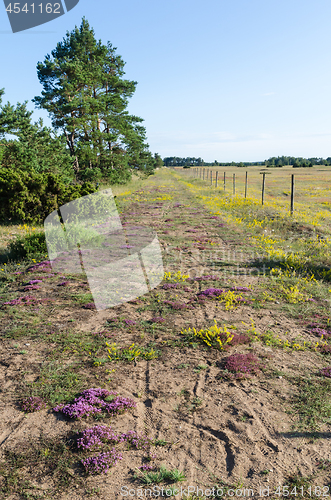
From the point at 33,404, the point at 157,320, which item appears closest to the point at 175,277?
the point at 157,320

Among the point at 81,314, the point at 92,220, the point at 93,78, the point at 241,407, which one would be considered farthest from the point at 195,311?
the point at 93,78

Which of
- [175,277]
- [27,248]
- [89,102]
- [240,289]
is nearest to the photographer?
[240,289]

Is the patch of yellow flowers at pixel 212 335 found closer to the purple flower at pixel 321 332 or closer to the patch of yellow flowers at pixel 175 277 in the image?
the purple flower at pixel 321 332

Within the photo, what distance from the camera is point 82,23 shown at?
1188 inches

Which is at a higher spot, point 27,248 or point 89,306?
point 27,248

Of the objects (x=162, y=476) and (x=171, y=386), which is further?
(x=171, y=386)

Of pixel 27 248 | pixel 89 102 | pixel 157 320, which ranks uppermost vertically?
pixel 89 102

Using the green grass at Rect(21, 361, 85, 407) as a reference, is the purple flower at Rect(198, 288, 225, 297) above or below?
above

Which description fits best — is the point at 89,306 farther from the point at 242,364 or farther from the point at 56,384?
the point at 242,364

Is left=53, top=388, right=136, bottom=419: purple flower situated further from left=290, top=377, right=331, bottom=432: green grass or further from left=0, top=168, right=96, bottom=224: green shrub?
left=0, top=168, right=96, bottom=224: green shrub

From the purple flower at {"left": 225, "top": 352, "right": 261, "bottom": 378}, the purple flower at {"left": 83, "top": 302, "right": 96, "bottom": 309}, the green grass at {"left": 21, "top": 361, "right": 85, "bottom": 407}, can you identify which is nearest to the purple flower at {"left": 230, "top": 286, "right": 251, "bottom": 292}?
the purple flower at {"left": 225, "top": 352, "right": 261, "bottom": 378}

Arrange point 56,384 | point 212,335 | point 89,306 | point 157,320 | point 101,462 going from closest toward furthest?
1. point 101,462
2. point 56,384
3. point 212,335
4. point 157,320
5. point 89,306

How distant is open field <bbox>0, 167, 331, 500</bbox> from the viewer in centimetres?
288

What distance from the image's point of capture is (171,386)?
418cm
